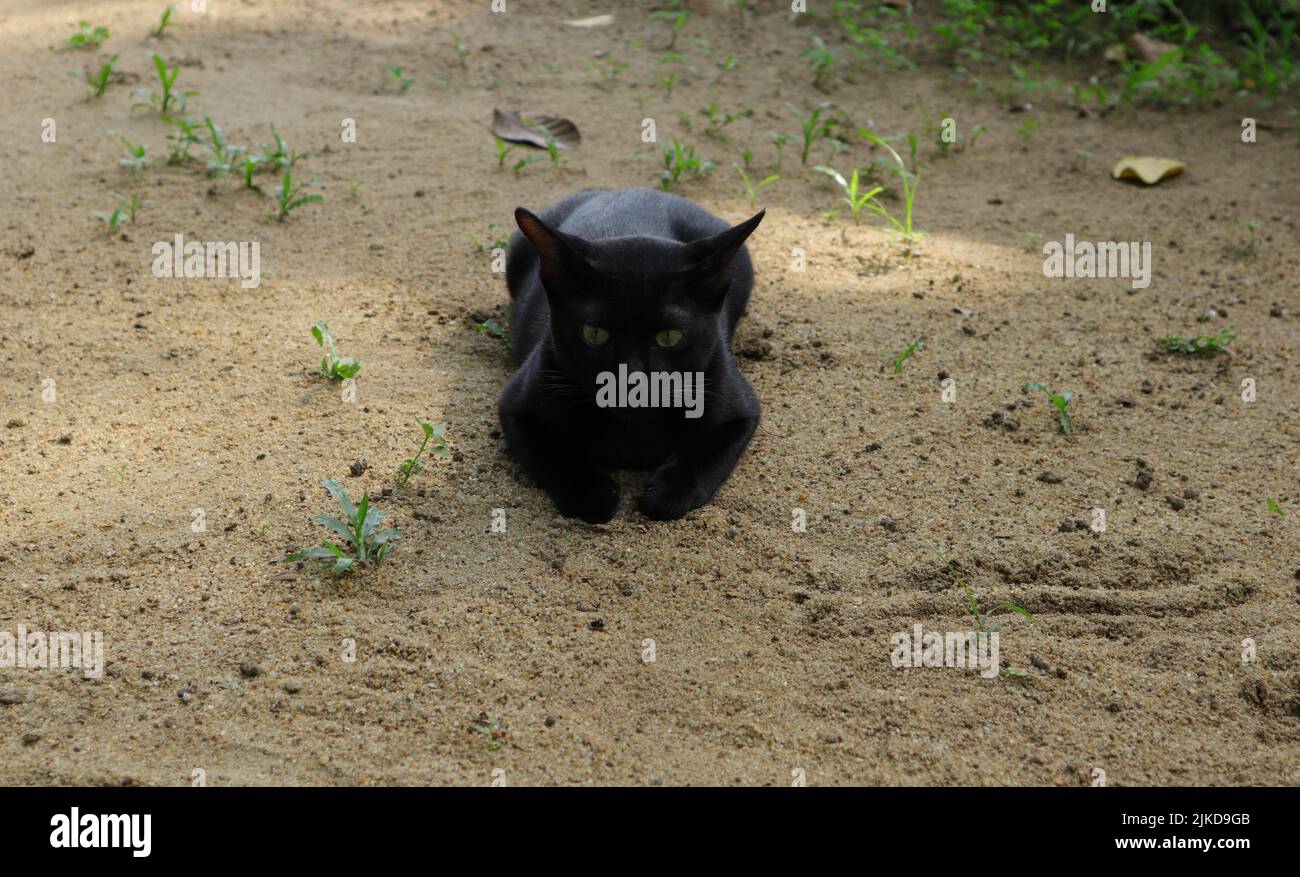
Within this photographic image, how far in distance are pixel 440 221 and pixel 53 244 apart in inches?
62.9

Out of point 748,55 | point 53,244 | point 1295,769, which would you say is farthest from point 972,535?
point 748,55

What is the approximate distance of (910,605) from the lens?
9.93 ft

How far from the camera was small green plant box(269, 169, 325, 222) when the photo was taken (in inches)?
195

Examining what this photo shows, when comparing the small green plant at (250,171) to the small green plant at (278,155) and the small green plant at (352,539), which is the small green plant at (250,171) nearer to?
the small green plant at (278,155)

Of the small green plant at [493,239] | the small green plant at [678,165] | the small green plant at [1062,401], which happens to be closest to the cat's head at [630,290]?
the small green plant at [1062,401]

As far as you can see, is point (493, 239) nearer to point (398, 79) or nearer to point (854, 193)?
point (854, 193)

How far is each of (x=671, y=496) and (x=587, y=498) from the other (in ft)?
0.83

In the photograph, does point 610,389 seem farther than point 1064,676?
Yes

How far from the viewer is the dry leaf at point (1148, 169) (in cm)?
579

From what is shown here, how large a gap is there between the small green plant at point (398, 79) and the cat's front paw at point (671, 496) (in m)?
4.00

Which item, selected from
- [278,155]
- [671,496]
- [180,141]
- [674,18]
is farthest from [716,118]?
[671,496]

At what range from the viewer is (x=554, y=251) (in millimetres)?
3242

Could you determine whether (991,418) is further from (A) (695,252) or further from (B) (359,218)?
(B) (359,218)

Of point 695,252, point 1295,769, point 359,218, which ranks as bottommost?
point 359,218
